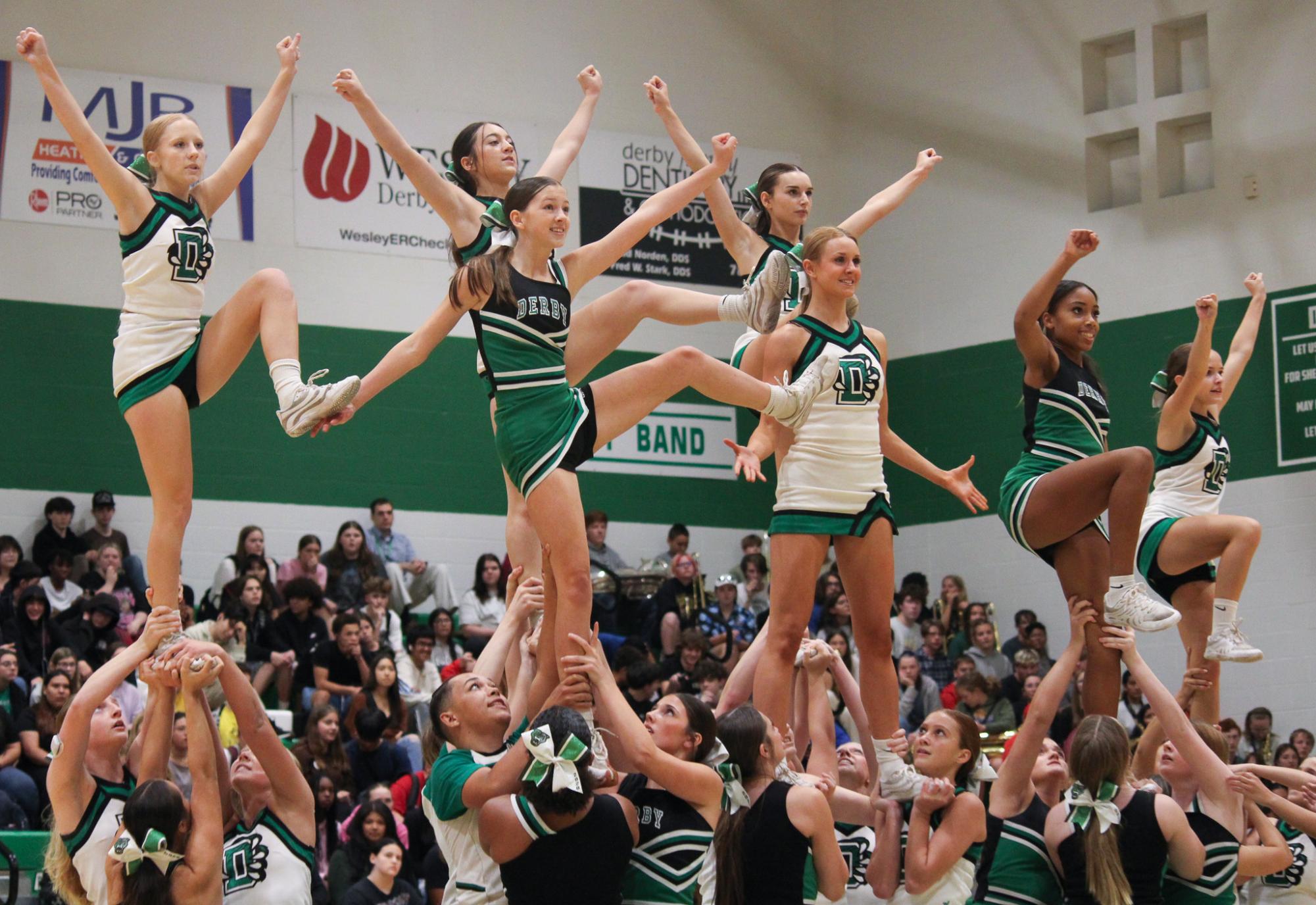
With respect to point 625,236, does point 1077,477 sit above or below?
below

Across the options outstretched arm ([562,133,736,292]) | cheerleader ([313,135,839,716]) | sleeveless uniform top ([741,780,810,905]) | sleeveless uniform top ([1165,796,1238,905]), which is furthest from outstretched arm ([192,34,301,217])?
sleeveless uniform top ([1165,796,1238,905])

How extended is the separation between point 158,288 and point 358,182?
10454 millimetres

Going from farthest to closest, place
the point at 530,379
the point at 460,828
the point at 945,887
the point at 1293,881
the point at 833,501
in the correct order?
the point at 1293,881
the point at 833,501
the point at 945,887
the point at 530,379
the point at 460,828

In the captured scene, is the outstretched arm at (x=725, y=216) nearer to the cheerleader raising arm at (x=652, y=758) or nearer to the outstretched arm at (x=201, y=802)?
the cheerleader raising arm at (x=652, y=758)

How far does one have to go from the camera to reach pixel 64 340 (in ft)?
52.1

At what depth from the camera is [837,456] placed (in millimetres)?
7320

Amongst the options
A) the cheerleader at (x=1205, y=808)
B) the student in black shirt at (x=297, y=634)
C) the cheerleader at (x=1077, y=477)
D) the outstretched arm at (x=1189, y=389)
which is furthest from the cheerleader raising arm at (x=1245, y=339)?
the student in black shirt at (x=297, y=634)

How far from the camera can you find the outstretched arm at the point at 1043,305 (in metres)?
7.78

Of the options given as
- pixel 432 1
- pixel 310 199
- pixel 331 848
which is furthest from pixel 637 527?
pixel 331 848

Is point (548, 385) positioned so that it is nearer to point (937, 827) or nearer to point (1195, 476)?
point (937, 827)

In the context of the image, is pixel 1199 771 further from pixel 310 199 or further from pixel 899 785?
pixel 310 199

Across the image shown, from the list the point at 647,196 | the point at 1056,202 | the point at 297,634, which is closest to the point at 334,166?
the point at 647,196

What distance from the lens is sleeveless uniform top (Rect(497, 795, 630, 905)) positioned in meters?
5.59

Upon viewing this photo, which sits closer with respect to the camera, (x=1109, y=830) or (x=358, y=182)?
(x=1109, y=830)
